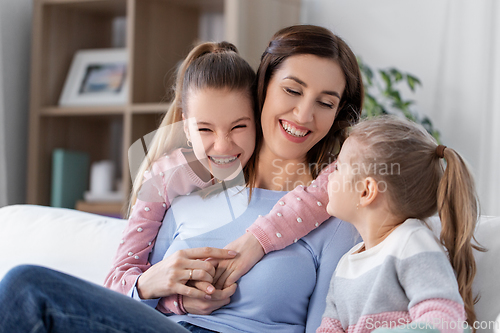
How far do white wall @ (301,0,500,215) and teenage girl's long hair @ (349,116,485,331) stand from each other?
127 cm

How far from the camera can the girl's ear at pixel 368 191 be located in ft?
2.80

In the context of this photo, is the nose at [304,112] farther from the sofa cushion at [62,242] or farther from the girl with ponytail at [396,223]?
the sofa cushion at [62,242]

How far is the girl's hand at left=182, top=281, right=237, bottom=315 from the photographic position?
91 centimetres

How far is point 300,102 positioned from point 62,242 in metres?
0.84

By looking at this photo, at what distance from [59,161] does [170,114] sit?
1.52m

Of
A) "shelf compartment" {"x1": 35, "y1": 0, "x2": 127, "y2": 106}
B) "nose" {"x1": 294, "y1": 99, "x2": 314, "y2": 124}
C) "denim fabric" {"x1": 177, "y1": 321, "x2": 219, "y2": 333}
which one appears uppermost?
"shelf compartment" {"x1": 35, "y1": 0, "x2": 127, "y2": 106}

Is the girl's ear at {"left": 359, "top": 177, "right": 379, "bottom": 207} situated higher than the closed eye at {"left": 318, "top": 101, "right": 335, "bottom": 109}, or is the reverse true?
the closed eye at {"left": 318, "top": 101, "right": 335, "bottom": 109}

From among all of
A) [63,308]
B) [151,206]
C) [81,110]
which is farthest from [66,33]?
[63,308]

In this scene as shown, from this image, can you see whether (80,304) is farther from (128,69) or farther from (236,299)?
(128,69)

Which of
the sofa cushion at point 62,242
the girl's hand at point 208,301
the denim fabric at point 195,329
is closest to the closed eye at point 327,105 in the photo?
the girl's hand at point 208,301

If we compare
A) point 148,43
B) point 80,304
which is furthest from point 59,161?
point 80,304

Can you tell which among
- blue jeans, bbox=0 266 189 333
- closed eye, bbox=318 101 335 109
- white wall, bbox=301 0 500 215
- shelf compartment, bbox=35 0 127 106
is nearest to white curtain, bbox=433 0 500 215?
white wall, bbox=301 0 500 215

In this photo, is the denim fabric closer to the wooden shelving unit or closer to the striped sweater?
the striped sweater

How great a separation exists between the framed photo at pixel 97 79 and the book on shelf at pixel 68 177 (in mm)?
281
